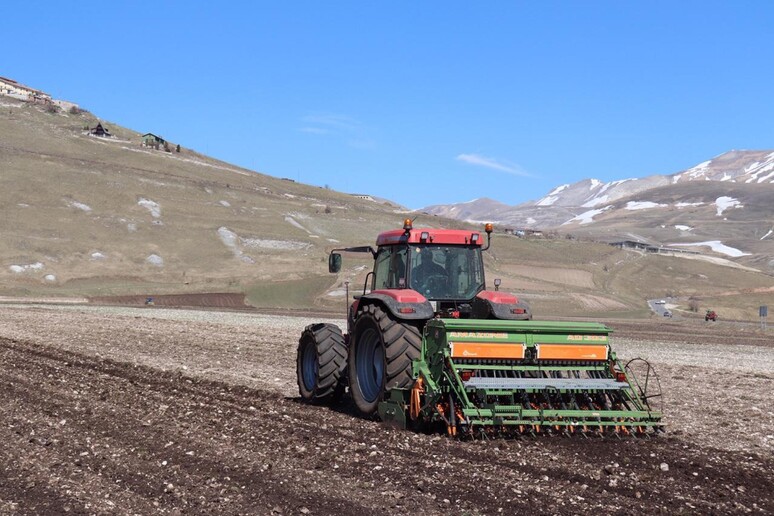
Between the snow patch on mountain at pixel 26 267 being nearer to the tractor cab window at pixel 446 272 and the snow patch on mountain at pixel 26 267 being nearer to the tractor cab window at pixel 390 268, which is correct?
the tractor cab window at pixel 390 268

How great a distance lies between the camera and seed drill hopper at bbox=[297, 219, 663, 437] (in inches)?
386

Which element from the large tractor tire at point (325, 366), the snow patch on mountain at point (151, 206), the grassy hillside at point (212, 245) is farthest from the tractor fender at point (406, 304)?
the snow patch on mountain at point (151, 206)

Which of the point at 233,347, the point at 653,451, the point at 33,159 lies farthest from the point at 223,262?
the point at 653,451

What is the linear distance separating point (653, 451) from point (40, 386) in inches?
348

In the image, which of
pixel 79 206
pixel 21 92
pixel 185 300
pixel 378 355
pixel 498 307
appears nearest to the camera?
pixel 498 307

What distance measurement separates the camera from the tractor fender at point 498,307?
11172 mm

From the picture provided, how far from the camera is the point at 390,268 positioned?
12203 millimetres

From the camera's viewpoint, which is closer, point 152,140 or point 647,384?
point 647,384

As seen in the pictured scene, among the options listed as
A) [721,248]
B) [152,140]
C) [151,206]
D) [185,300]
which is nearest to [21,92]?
[152,140]

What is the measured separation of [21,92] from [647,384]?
171525 millimetres

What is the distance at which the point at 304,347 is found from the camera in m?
13.2

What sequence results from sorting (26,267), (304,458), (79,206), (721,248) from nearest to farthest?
(304,458) < (26,267) < (79,206) < (721,248)

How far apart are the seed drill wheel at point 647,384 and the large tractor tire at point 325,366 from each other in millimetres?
3810

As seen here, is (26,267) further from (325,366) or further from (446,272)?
(446,272)
